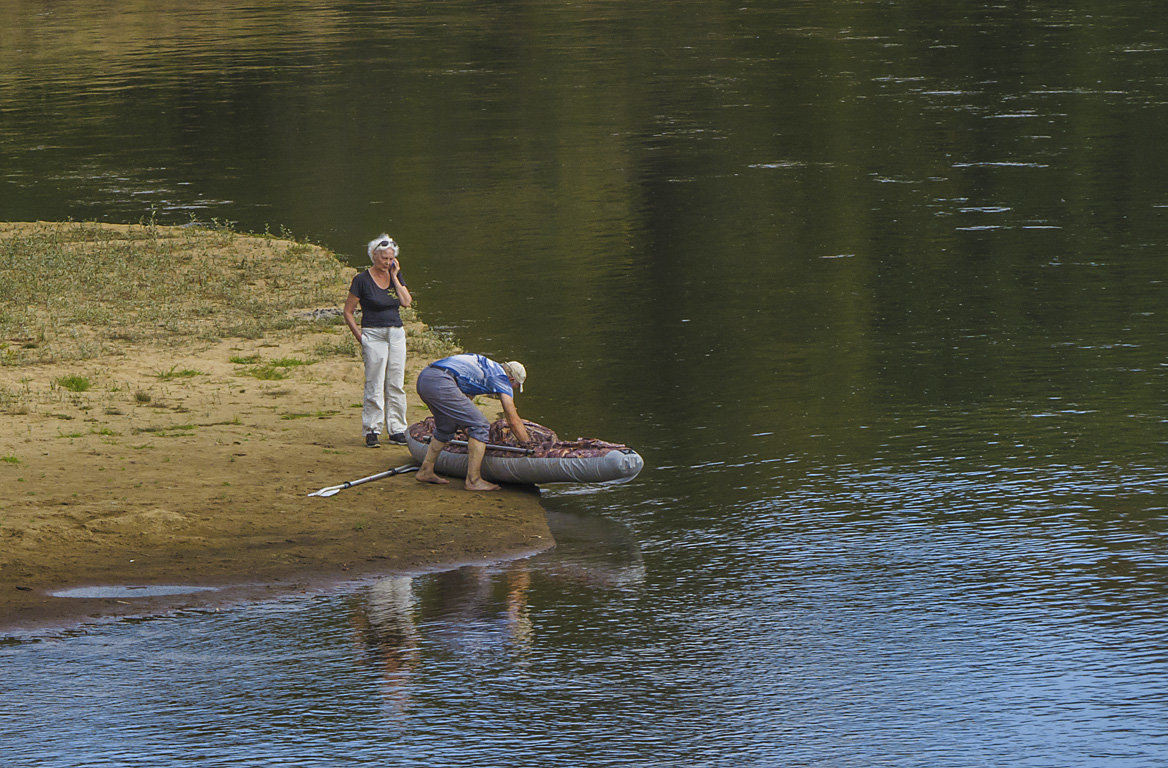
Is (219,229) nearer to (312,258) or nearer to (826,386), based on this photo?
(312,258)

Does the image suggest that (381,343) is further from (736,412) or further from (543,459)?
(736,412)

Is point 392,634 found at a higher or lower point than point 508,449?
lower

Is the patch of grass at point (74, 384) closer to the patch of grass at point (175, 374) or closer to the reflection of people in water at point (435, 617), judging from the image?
the patch of grass at point (175, 374)

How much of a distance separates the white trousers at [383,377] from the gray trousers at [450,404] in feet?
4.04

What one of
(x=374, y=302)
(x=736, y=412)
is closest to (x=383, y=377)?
(x=374, y=302)

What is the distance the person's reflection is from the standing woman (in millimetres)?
3442

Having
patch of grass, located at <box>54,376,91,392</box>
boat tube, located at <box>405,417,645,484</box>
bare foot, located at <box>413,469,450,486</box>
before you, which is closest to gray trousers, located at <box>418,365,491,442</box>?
boat tube, located at <box>405,417,645,484</box>

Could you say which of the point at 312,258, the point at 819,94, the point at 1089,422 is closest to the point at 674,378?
the point at 1089,422

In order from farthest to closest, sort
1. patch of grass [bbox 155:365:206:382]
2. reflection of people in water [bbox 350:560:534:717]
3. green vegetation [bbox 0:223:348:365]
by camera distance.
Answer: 1. green vegetation [bbox 0:223:348:365]
2. patch of grass [bbox 155:365:206:382]
3. reflection of people in water [bbox 350:560:534:717]

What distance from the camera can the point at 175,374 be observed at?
17.8 m

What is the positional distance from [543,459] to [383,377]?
218cm

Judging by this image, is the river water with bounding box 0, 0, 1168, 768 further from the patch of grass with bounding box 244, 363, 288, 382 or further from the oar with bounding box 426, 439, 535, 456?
the patch of grass with bounding box 244, 363, 288, 382

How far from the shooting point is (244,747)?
931 cm

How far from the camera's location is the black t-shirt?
15109 mm
